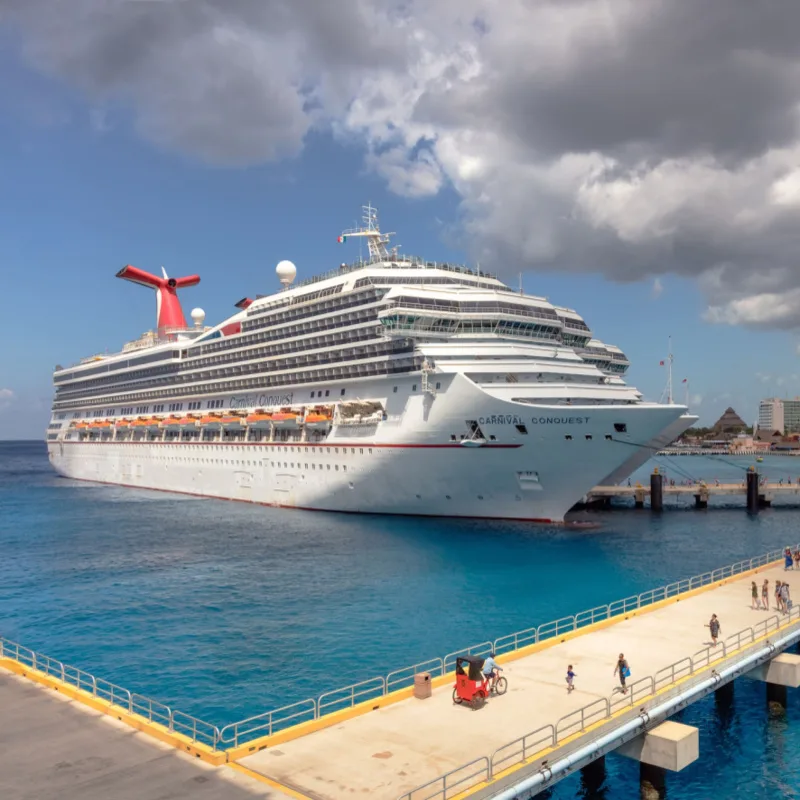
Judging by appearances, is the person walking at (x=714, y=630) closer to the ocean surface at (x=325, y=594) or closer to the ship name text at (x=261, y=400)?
the ocean surface at (x=325, y=594)

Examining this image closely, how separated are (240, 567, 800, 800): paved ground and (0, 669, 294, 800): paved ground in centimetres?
98

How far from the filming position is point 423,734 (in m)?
15.0

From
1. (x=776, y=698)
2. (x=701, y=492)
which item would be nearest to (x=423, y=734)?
(x=776, y=698)

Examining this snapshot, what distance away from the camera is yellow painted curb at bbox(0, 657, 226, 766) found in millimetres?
13633

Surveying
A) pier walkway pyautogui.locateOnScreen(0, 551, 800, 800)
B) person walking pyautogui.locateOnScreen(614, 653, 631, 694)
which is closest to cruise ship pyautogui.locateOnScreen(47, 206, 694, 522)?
pier walkway pyautogui.locateOnScreen(0, 551, 800, 800)

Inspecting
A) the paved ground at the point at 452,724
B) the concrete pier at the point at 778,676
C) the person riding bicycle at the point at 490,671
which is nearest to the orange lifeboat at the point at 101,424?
the paved ground at the point at 452,724

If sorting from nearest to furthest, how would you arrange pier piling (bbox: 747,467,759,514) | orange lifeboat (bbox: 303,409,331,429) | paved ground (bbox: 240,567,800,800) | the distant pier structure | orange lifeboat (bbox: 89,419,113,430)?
1. paved ground (bbox: 240,567,800,800)
2. orange lifeboat (bbox: 303,409,331,429)
3. the distant pier structure
4. pier piling (bbox: 747,467,759,514)
5. orange lifeboat (bbox: 89,419,113,430)

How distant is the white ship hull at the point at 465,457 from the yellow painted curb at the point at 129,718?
29926 mm

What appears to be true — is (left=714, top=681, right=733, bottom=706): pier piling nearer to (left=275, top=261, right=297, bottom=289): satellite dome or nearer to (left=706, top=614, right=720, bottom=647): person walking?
(left=706, top=614, right=720, bottom=647): person walking

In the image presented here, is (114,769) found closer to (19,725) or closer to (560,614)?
(19,725)

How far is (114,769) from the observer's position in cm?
1302

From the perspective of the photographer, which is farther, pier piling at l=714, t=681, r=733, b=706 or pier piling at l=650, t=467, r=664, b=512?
pier piling at l=650, t=467, r=664, b=512

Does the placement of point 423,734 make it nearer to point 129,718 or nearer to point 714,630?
point 129,718

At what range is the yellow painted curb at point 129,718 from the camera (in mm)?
13633
